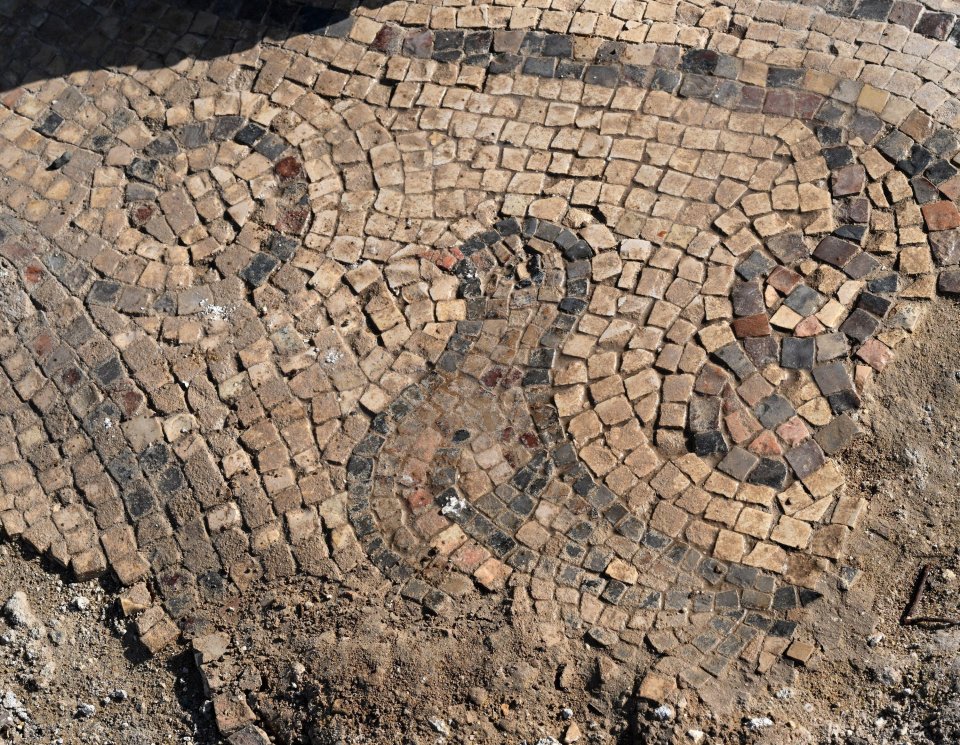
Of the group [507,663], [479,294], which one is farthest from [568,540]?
[479,294]

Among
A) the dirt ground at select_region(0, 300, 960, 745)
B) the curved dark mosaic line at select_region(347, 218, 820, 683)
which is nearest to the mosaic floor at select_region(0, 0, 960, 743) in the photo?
the curved dark mosaic line at select_region(347, 218, 820, 683)

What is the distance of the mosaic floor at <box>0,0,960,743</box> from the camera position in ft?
20.6

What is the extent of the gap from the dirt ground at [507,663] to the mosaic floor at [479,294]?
15cm

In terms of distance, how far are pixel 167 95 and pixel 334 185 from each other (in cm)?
146

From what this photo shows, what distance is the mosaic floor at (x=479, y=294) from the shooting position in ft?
20.6

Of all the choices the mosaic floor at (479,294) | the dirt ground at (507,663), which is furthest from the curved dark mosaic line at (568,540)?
the dirt ground at (507,663)

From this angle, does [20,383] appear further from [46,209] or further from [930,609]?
[930,609]

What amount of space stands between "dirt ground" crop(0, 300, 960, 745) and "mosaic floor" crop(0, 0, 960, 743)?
→ 0.49 feet

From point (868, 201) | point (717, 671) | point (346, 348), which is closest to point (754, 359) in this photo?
point (868, 201)

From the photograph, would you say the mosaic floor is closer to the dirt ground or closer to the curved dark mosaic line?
the curved dark mosaic line

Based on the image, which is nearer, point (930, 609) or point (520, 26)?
point (930, 609)

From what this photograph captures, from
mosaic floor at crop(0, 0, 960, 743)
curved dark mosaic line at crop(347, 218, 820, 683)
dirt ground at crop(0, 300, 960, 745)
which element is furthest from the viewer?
mosaic floor at crop(0, 0, 960, 743)

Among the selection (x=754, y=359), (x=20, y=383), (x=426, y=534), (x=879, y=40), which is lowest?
(x=20, y=383)

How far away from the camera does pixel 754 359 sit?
656cm
